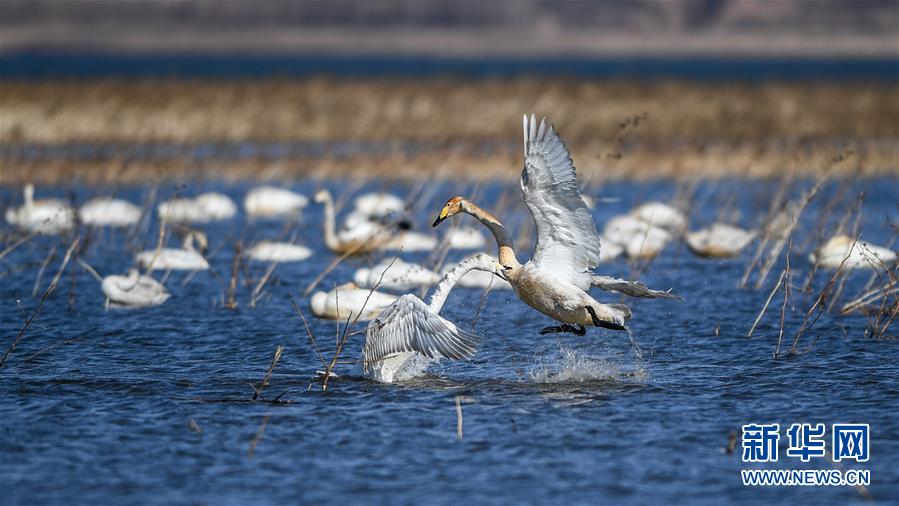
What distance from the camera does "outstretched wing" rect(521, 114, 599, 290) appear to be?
936 centimetres

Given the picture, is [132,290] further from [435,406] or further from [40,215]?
[435,406]

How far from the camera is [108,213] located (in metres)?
18.0

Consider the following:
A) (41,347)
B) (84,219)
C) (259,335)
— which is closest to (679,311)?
(259,335)

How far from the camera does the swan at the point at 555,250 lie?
9.40 meters

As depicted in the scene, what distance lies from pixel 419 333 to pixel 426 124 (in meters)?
23.2

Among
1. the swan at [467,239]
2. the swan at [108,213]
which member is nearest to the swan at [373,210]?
the swan at [467,239]

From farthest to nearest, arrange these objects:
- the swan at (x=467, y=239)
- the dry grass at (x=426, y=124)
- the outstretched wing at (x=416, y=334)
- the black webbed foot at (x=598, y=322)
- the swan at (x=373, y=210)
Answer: the dry grass at (x=426, y=124)
the swan at (x=373, y=210)
the swan at (x=467, y=239)
the black webbed foot at (x=598, y=322)
the outstretched wing at (x=416, y=334)

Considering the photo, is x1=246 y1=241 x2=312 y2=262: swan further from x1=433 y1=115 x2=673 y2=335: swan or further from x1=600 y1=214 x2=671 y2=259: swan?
x1=433 y1=115 x2=673 y2=335: swan

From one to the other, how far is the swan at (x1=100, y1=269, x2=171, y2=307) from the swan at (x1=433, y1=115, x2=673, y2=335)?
4367mm

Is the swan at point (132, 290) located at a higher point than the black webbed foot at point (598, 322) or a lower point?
higher

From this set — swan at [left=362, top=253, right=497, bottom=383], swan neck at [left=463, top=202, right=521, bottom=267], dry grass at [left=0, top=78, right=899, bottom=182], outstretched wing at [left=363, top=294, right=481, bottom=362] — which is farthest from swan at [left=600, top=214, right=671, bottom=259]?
dry grass at [left=0, top=78, right=899, bottom=182]

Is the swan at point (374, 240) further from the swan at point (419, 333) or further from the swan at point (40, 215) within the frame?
the swan at point (419, 333)

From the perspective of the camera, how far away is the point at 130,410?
9117 mm

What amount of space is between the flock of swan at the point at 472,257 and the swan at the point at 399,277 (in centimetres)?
2
